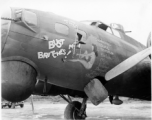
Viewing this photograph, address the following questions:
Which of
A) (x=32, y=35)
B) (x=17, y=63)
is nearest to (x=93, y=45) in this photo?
(x=32, y=35)

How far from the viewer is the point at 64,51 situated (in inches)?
Answer: 174

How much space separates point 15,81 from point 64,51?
1184mm

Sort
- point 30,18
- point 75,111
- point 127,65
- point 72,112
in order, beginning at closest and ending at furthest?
point 30,18 → point 127,65 → point 72,112 → point 75,111

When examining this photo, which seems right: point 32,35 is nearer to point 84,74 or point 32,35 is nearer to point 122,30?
point 84,74

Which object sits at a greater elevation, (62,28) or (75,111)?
(62,28)

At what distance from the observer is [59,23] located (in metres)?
4.56

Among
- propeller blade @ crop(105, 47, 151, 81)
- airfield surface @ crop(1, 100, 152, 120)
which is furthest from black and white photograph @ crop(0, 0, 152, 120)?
airfield surface @ crop(1, 100, 152, 120)

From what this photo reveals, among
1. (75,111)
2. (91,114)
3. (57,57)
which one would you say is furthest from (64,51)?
(91,114)

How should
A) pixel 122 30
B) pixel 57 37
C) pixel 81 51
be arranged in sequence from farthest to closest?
pixel 122 30 < pixel 81 51 < pixel 57 37

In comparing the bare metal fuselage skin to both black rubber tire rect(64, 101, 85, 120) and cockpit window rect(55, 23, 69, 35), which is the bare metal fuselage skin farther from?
black rubber tire rect(64, 101, 85, 120)

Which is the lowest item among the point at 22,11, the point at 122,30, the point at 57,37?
the point at 122,30

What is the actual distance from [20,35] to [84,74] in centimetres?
172

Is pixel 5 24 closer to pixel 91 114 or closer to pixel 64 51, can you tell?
pixel 64 51

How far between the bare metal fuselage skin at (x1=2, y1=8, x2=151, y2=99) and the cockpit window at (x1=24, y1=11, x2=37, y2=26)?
5cm
